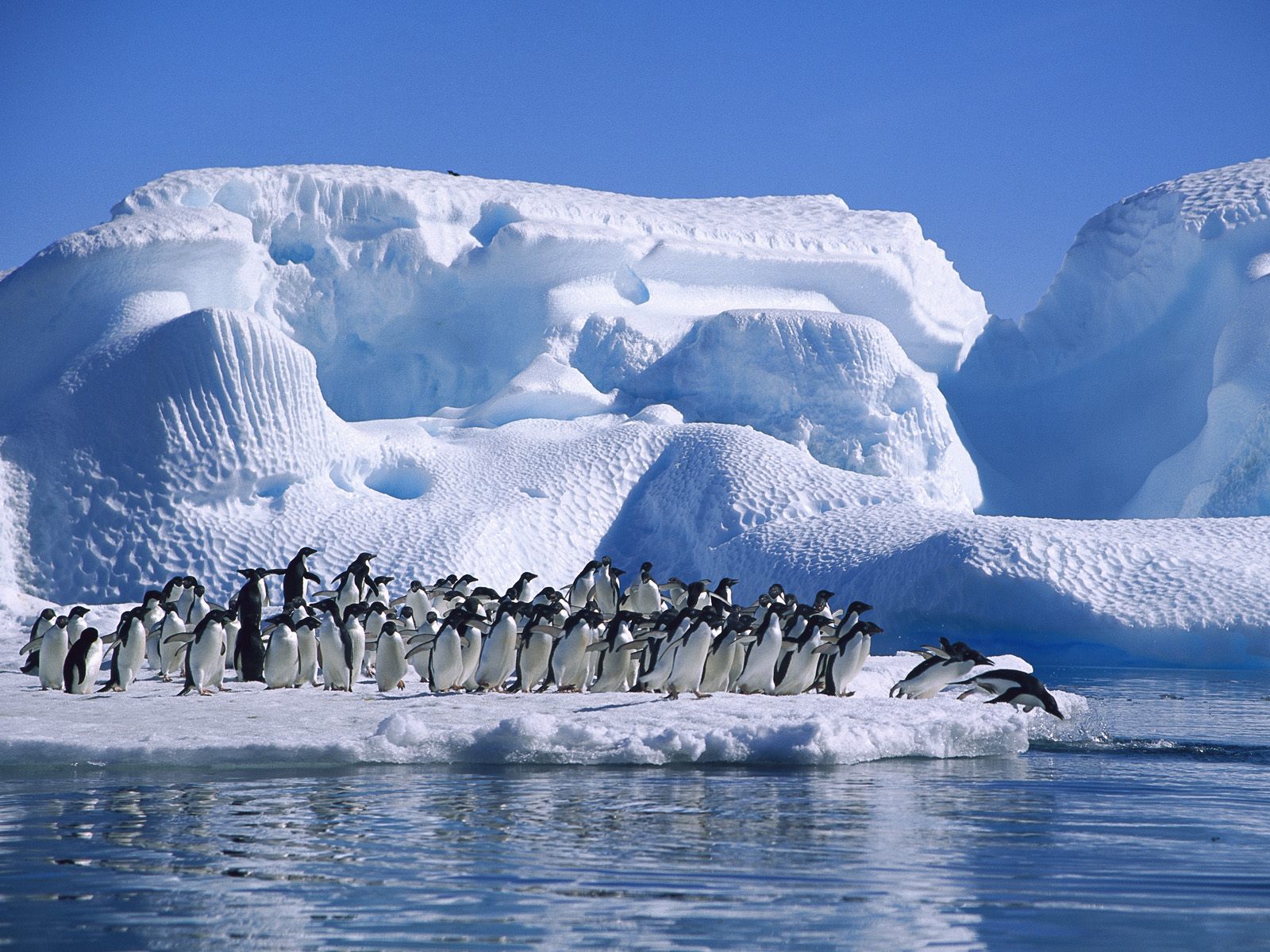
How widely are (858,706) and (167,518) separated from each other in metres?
12.2

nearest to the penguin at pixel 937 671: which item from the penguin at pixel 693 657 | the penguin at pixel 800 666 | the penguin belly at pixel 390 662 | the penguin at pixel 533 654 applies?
the penguin at pixel 800 666

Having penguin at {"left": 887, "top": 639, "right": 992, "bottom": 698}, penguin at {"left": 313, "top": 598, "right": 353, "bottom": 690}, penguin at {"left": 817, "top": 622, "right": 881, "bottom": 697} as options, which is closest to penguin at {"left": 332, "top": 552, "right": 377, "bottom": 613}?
penguin at {"left": 313, "top": 598, "right": 353, "bottom": 690}

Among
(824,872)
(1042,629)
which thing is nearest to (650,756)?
(824,872)

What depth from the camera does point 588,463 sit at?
21.9 meters

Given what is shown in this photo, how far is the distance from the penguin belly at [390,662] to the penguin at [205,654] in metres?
1.10

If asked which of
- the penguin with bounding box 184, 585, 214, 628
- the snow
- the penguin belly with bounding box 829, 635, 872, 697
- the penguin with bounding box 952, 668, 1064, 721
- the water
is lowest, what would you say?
the water

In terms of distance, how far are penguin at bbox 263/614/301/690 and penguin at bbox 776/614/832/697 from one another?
365 centimetres

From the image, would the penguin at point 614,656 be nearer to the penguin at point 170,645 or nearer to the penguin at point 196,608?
the penguin at point 170,645

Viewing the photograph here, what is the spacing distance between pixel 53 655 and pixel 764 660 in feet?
17.2

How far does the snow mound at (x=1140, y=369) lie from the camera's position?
973 inches

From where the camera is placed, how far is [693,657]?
958 cm

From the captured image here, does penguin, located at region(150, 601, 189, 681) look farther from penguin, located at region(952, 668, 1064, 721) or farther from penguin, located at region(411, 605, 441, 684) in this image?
penguin, located at region(952, 668, 1064, 721)

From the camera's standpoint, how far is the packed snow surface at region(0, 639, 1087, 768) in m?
7.72

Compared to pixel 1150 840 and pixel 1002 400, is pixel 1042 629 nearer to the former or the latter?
pixel 1150 840
